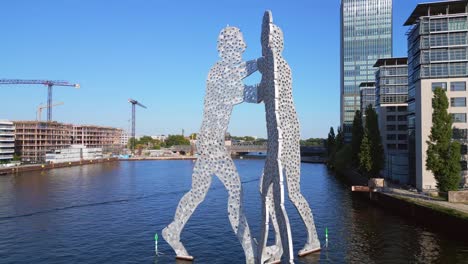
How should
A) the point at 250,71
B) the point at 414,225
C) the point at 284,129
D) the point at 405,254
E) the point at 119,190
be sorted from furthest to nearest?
the point at 119,190 → the point at 414,225 → the point at 405,254 → the point at 250,71 → the point at 284,129

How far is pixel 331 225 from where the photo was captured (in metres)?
30.5

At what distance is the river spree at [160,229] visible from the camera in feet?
74.3

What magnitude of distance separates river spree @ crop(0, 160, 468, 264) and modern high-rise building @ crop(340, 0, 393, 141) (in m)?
78.1

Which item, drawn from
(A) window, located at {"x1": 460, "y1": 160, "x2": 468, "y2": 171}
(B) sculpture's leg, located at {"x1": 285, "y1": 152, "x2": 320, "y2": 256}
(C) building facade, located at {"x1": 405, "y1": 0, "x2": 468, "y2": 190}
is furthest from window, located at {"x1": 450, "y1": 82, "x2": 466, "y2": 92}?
(B) sculpture's leg, located at {"x1": 285, "y1": 152, "x2": 320, "y2": 256}

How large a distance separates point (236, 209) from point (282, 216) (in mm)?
4401

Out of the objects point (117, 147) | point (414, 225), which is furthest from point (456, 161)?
point (117, 147)

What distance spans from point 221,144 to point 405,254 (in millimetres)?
12247

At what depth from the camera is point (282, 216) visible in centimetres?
1540

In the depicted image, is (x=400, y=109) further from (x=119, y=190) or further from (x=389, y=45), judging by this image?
(x=389, y=45)

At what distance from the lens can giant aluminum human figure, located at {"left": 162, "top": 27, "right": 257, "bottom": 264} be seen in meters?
19.6

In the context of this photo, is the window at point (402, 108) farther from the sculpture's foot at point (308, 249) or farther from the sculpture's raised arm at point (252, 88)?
the sculpture's raised arm at point (252, 88)

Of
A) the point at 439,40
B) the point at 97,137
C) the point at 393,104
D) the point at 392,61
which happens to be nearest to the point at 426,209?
the point at 439,40

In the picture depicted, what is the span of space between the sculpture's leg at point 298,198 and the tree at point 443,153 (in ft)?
56.1

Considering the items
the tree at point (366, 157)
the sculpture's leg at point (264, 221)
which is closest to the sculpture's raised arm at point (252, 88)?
the sculpture's leg at point (264, 221)
